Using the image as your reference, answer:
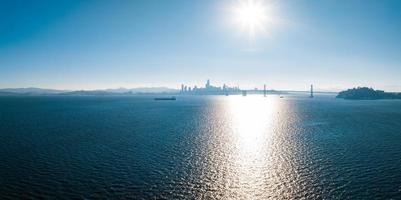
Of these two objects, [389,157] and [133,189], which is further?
[389,157]

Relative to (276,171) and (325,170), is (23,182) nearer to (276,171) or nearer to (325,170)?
(276,171)

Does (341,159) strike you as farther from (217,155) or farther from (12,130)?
(12,130)

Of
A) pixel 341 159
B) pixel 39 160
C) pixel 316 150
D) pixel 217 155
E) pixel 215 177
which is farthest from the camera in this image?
pixel 316 150

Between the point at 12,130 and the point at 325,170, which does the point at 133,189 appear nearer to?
the point at 325,170

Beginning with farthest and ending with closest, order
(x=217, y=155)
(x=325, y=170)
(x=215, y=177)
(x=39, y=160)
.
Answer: (x=217, y=155), (x=39, y=160), (x=325, y=170), (x=215, y=177)

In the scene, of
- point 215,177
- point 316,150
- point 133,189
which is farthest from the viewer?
point 316,150

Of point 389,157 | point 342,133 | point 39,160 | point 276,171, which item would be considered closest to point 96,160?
point 39,160

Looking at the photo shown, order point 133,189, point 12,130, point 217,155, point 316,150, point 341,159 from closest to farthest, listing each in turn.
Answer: point 133,189 < point 341,159 < point 217,155 < point 316,150 < point 12,130

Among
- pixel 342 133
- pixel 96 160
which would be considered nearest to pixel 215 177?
pixel 96 160

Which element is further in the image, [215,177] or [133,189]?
[215,177]
